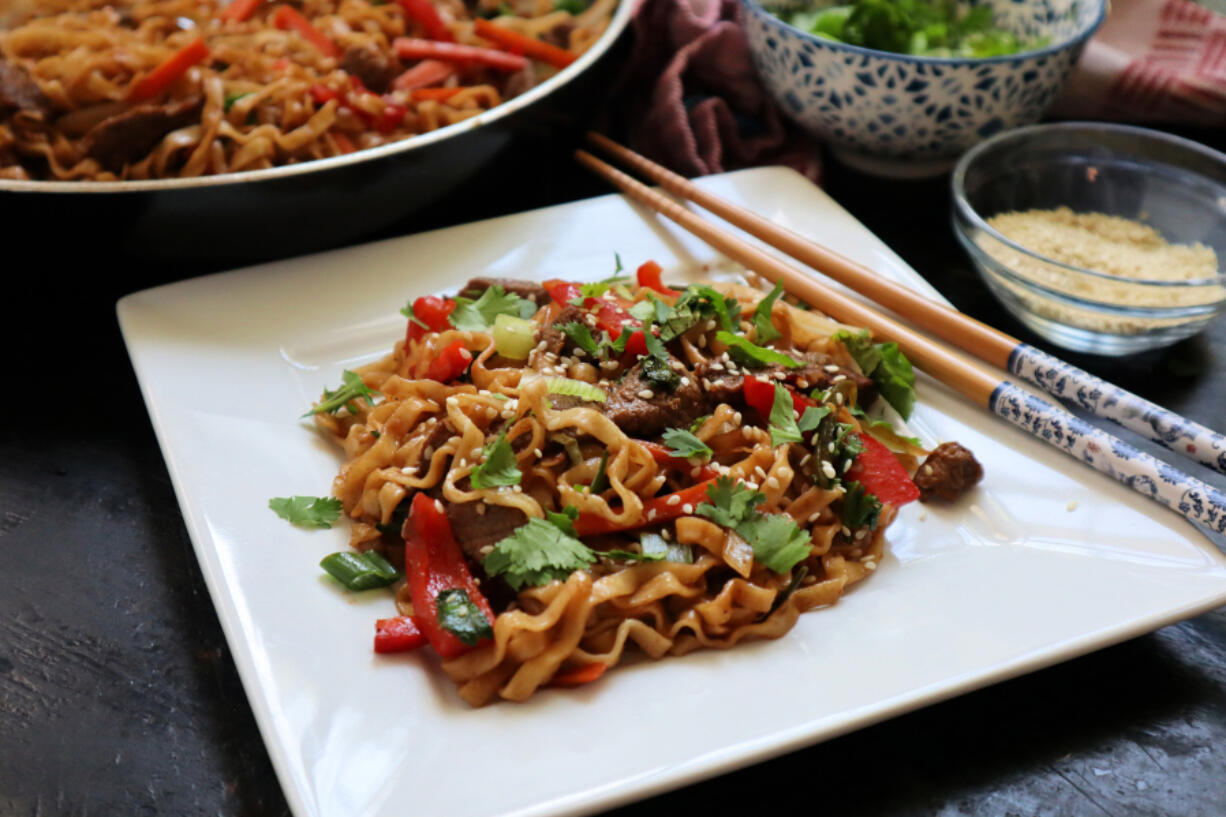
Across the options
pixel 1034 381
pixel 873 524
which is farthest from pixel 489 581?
pixel 1034 381

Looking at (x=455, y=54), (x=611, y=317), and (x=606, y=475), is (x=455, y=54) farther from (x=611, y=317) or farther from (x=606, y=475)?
(x=606, y=475)

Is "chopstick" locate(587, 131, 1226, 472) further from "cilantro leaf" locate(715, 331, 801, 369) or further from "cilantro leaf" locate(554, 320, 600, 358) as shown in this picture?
"cilantro leaf" locate(554, 320, 600, 358)

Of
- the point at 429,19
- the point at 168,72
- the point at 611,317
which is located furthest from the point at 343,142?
the point at 611,317

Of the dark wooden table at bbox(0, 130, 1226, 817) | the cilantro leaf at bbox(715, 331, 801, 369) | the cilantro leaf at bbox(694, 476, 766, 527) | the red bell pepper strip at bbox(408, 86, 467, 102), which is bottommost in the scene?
the dark wooden table at bbox(0, 130, 1226, 817)

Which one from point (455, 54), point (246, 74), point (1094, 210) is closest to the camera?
point (246, 74)

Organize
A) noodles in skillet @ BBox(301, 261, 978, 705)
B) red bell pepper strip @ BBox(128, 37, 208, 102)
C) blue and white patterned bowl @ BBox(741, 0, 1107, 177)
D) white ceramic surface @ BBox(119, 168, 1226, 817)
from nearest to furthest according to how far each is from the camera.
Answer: white ceramic surface @ BBox(119, 168, 1226, 817), noodles in skillet @ BBox(301, 261, 978, 705), red bell pepper strip @ BBox(128, 37, 208, 102), blue and white patterned bowl @ BBox(741, 0, 1107, 177)

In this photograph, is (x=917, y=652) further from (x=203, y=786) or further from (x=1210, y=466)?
(x=203, y=786)

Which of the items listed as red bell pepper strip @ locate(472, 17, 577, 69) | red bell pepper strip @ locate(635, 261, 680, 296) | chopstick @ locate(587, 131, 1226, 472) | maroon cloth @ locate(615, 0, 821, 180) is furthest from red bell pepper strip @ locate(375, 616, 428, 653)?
red bell pepper strip @ locate(472, 17, 577, 69)

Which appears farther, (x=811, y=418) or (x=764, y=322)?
(x=764, y=322)
